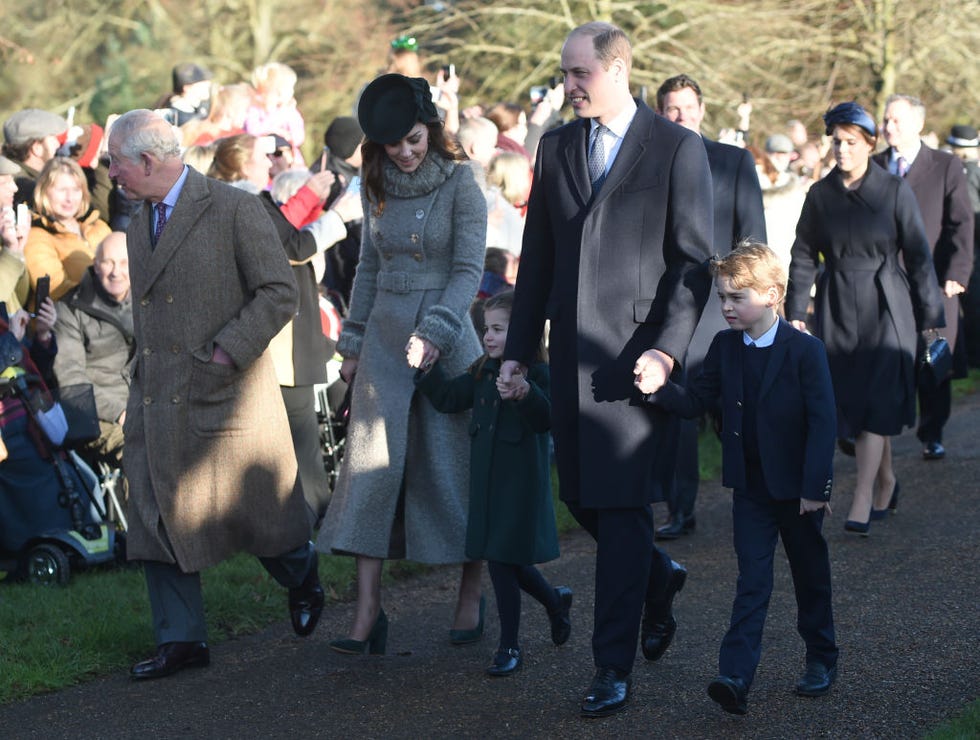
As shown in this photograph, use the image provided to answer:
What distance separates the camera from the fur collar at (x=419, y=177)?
593 centimetres

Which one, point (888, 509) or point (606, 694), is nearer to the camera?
point (606, 694)

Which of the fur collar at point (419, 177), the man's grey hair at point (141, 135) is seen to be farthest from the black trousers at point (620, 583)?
the man's grey hair at point (141, 135)

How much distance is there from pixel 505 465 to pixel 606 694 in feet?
3.51

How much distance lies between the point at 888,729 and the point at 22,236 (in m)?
5.07

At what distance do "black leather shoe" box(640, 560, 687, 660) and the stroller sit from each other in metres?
2.88

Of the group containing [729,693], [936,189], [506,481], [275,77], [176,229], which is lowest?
[729,693]

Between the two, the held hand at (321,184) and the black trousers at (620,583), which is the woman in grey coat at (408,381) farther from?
the held hand at (321,184)

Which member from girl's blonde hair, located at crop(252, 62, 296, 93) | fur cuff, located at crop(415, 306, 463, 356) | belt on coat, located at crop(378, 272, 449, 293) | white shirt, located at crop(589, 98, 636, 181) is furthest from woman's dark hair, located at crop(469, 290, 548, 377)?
girl's blonde hair, located at crop(252, 62, 296, 93)

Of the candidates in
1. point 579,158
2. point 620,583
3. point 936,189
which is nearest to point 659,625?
point 620,583

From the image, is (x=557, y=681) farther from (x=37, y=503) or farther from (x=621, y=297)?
(x=37, y=503)

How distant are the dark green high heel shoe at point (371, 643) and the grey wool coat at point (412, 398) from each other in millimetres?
272

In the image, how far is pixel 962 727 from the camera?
4.56m

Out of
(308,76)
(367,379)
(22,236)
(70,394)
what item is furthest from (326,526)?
(308,76)

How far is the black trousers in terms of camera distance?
4.99 m
